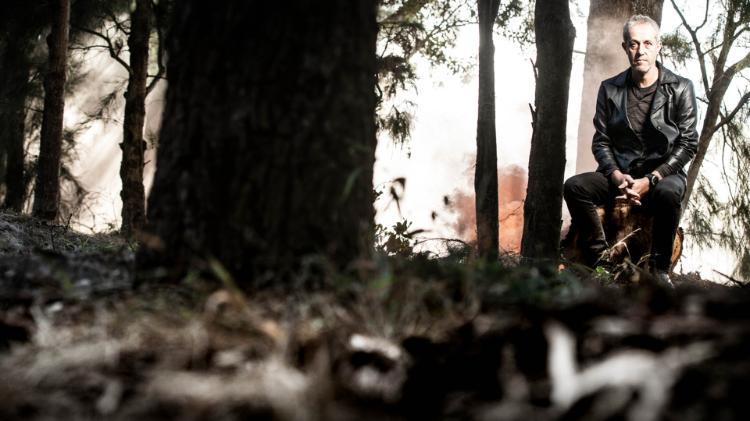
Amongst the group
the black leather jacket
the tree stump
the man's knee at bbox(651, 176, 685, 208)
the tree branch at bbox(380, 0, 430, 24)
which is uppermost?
the tree branch at bbox(380, 0, 430, 24)

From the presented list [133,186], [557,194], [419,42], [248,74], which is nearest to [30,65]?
[133,186]

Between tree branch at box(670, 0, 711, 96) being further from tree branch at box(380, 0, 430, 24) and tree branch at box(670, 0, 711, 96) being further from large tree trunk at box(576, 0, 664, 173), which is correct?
tree branch at box(380, 0, 430, 24)

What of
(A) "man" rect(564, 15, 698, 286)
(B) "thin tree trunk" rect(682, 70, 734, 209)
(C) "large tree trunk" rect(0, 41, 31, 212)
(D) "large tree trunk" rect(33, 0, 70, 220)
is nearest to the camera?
(A) "man" rect(564, 15, 698, 286)

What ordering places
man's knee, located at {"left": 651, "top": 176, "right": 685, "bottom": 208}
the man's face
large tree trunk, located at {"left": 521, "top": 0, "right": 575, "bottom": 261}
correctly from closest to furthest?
man's knee, located at {"left": 651, "top": 176, "right": 685, "bottom": 208} → the man's face → large tree trunk, located at {"left": 521, "top": 0, "right": 575, "bottom": 261}

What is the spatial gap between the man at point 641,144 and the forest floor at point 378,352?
3.64m

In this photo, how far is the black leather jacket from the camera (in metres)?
5.17

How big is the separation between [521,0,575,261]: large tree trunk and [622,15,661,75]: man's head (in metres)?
0.63

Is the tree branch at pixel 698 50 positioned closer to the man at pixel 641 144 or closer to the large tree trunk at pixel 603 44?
the large tree trunk at pixel 603 44

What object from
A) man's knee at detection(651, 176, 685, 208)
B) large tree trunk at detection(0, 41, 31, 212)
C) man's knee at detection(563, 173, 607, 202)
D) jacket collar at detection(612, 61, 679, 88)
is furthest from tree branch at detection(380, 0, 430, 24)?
large tree trunk at detection(0, 41, 31, 212)

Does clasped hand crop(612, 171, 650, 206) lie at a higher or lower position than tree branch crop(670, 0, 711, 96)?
lower

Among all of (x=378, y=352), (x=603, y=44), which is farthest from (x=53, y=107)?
(x=378, y=352)

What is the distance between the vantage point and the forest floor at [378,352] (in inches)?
47.7

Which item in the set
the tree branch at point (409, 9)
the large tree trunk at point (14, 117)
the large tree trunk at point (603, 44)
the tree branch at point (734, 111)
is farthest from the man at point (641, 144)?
the large tree trunk at point (14, 117)

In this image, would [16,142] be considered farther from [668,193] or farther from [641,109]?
[668,193]
